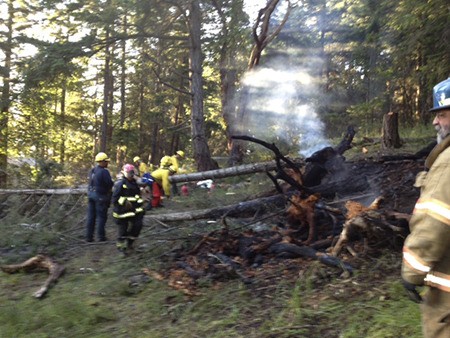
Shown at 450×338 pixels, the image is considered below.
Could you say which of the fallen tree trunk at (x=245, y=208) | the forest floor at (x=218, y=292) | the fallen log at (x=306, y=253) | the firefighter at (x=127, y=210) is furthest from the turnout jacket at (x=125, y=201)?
the fallen log at (x=306, y=253)

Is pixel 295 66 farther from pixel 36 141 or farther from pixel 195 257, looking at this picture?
pixel 195 257

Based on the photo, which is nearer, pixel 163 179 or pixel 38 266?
pixel 38 266

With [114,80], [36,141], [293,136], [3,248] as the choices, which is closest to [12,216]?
[3,248]

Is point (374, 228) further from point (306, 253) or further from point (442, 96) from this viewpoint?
point (442, 96)

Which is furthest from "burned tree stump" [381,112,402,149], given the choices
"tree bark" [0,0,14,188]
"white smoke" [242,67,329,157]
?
"tree bark" [0,0,14,188]

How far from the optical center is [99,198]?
8641 mm

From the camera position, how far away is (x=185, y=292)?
5.13 meters

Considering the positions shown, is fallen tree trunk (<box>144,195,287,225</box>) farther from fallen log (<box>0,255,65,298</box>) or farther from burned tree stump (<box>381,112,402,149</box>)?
burned tree stump (<box>381,112,402,149</box>)

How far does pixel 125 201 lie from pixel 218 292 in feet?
10.2

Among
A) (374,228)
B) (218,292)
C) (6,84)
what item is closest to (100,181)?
(218,292)

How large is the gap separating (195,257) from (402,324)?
3308 millimetres

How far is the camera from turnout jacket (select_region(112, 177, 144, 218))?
7.49 m

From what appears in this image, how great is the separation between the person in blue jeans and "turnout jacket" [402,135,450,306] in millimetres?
7245

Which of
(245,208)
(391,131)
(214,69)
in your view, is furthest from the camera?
(214,69)
